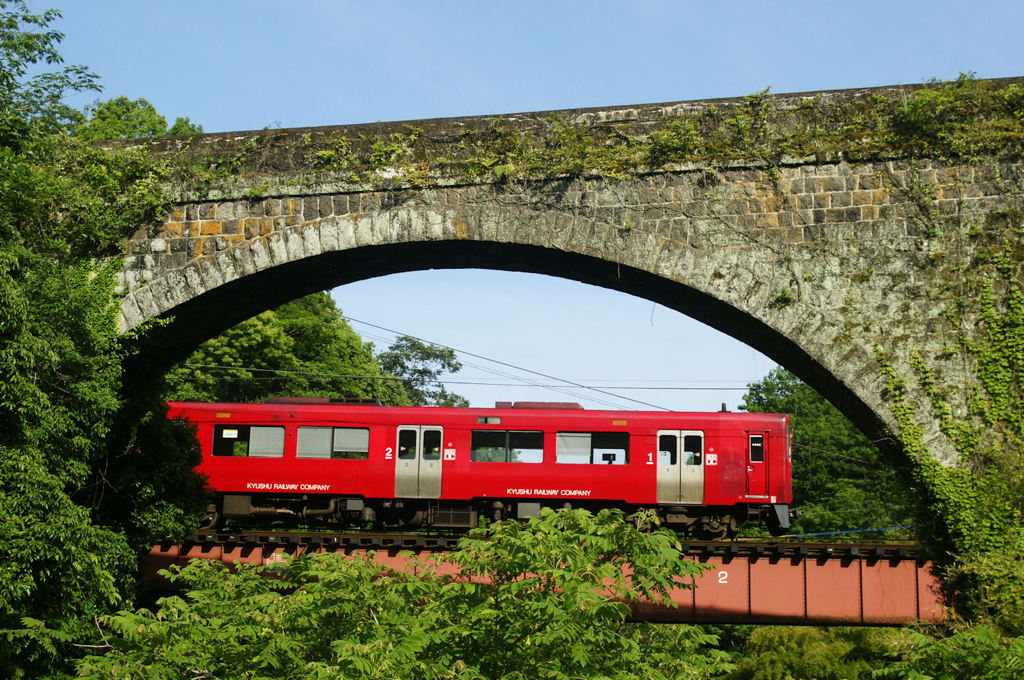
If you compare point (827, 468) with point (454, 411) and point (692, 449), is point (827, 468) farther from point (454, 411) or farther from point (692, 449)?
point (454, 411)

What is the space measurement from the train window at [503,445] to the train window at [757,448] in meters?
3.15

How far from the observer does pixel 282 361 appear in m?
25.9

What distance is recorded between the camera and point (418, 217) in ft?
27.1

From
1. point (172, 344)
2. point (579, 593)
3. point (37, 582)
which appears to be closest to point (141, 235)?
point (172, 344)

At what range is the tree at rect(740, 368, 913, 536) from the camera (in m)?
28.2

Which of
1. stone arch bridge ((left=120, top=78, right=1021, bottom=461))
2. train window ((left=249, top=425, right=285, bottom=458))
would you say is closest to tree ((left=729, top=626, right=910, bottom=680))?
train window ((left=249, top=425, right=285, bottom=458))

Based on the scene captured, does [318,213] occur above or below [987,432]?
above

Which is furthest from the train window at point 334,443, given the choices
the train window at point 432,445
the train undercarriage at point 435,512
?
the train window at point 432,445

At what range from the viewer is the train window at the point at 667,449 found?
13852mm

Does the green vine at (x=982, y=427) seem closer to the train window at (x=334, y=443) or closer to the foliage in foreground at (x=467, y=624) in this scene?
the foliage in foreground at (x=467, y=624)

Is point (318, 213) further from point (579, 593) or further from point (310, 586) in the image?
point (579, 593)

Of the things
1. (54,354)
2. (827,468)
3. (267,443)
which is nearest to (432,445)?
(267,443)

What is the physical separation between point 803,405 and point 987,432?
29.8 metres

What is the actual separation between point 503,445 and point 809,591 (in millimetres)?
4719
